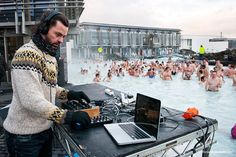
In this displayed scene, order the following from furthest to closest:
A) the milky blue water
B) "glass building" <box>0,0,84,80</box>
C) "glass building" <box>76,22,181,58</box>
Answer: "glass building" <box>76,22,181,58</box> < "glass building" <box>0,0,84,80</box> < the milky blue water

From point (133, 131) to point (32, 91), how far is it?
0.79 metres

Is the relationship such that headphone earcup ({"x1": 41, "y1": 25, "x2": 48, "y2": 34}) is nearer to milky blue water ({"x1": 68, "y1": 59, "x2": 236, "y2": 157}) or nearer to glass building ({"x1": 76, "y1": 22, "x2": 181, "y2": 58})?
milky blue water ({"x1": 68, "y1": 59, "x2": 236, "y2": 157})

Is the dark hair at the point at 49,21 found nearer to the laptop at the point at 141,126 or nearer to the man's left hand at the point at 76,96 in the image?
the man's left hand at the point at 76,96

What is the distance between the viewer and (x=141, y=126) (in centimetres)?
183

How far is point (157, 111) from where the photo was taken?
5.41ft

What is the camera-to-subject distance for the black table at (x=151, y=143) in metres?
1.43

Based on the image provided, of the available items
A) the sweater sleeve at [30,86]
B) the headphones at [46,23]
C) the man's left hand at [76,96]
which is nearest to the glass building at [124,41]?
the man's left hand at [76,96]

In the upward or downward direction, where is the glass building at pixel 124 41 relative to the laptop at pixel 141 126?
upward

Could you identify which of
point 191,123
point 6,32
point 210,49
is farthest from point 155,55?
point 191,123

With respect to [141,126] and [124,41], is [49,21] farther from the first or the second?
[124,41]

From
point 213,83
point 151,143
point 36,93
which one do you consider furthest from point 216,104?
point 36,93

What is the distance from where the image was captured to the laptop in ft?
5.15

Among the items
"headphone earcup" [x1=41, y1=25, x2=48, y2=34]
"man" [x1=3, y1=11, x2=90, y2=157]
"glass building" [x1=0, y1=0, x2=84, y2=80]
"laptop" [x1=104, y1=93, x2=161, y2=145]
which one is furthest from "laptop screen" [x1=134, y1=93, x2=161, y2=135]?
"glass building" [x1=0, y1=0, x2=84, y2=80]

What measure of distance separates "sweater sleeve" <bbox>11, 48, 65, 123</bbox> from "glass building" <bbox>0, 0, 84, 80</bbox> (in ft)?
19.3
